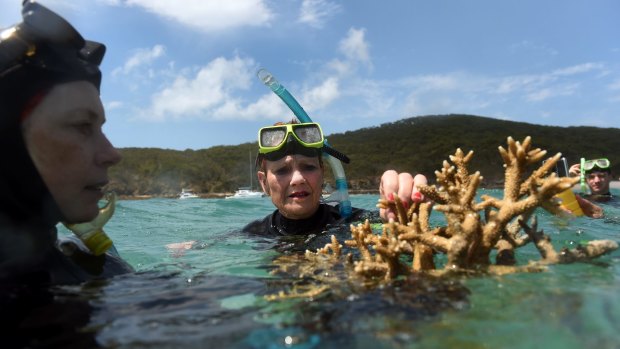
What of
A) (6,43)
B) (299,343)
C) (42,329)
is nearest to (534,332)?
(299,343)

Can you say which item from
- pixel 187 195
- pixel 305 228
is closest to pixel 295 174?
pixel 305 228

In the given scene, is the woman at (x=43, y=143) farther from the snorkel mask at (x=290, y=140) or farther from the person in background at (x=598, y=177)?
the person in background at (x=598, y=177)

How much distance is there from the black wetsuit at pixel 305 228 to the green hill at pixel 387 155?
4838 cm

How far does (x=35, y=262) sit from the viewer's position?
2.41 metres

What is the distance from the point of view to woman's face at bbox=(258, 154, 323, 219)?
16.3ft

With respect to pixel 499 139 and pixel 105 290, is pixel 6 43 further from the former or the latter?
pixel 499 139

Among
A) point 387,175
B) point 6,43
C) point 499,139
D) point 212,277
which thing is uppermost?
point 499,139

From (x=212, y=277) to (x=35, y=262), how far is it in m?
1.02

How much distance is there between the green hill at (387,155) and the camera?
61625mm

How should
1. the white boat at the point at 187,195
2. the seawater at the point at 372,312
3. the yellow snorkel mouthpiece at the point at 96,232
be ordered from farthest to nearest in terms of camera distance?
the white boat at the point at 187,195 → the yellow snorkel mouthpiece at the point at 96,232 → the seawater at the point at 372,312

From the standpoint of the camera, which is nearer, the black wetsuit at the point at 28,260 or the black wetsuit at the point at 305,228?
the black wetsuit at the point at 28,260

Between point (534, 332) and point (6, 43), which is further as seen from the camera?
point (6, 43)

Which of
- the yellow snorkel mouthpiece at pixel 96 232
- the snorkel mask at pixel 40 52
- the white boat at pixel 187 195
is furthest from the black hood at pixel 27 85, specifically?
the white boat at pixel 187 195

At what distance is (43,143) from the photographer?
7.30 feet
